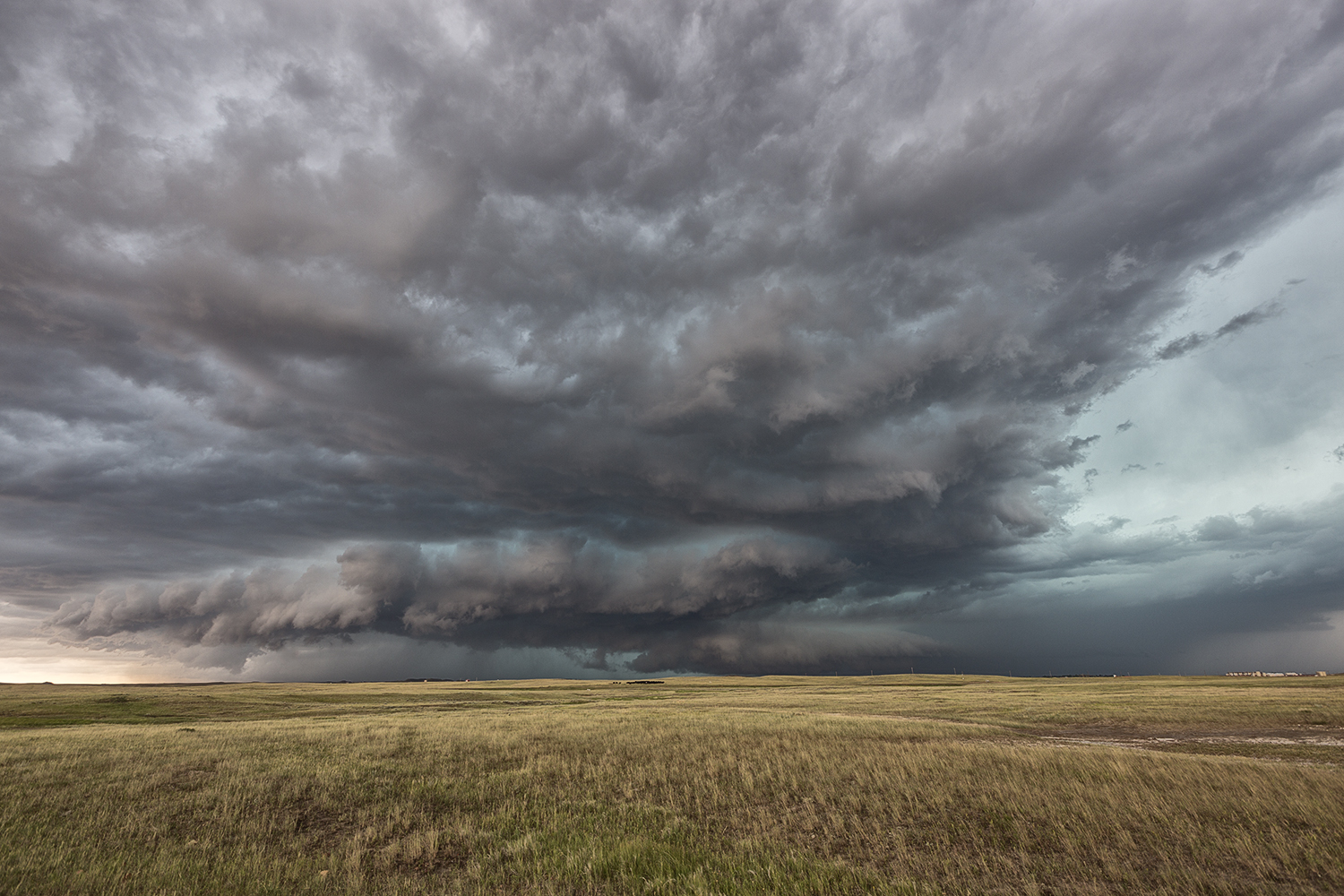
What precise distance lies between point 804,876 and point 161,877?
12273 millimetres

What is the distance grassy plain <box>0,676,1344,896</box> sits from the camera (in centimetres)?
1144

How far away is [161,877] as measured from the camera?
11.7m

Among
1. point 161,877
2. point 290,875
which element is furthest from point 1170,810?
point 161,877

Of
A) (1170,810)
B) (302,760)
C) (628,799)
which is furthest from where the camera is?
(302,760)

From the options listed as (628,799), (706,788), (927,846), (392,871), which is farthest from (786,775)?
(392,871)

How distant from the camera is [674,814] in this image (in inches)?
630

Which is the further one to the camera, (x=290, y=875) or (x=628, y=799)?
(x=628, y=799)

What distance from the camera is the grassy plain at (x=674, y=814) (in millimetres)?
11438

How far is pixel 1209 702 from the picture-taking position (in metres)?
47.4

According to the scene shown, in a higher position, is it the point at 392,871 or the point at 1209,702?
the point at 392,871

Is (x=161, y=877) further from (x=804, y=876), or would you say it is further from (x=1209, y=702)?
(x=1209, y=702)

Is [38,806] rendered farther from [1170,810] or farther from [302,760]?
[1170,810]

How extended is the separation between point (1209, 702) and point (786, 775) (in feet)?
157

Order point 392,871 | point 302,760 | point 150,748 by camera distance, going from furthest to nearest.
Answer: point 150,748
point 302,760
point 392,871
